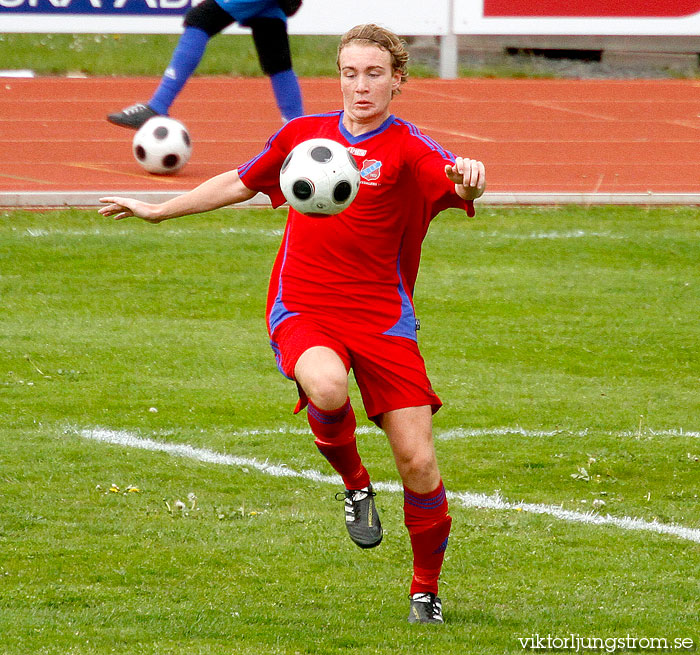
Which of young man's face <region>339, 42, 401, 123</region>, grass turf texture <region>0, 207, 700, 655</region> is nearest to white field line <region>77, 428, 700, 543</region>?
grass turf texture <region>0, 207, 700, 655</region>

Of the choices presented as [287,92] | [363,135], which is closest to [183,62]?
[287,92]

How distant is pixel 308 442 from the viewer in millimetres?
6480

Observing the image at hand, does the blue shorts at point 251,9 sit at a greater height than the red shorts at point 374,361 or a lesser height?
greater

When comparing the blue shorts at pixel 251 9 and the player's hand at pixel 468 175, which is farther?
the blue shorts at pixel 251 9

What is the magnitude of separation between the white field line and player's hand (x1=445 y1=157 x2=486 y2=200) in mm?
1921

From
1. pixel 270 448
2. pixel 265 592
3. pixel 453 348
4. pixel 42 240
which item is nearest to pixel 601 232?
pixel 453 348

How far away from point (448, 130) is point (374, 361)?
10550 millimetres

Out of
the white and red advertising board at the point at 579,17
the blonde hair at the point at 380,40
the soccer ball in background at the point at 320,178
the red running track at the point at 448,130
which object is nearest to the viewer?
the soccer ball in background at the point at 320,178

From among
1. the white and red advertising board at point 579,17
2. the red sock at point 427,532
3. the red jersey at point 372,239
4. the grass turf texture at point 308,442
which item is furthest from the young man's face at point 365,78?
the white and red advertising board at point 579,17

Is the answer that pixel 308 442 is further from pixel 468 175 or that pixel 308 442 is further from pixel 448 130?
pixel 448 130

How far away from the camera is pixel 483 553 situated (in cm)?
502

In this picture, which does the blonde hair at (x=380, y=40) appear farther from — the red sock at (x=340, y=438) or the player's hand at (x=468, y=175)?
the red sock at (x=340, y=438)

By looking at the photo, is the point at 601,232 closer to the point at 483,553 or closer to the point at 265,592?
the point at 483,553

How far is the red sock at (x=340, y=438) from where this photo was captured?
443 centimetres
